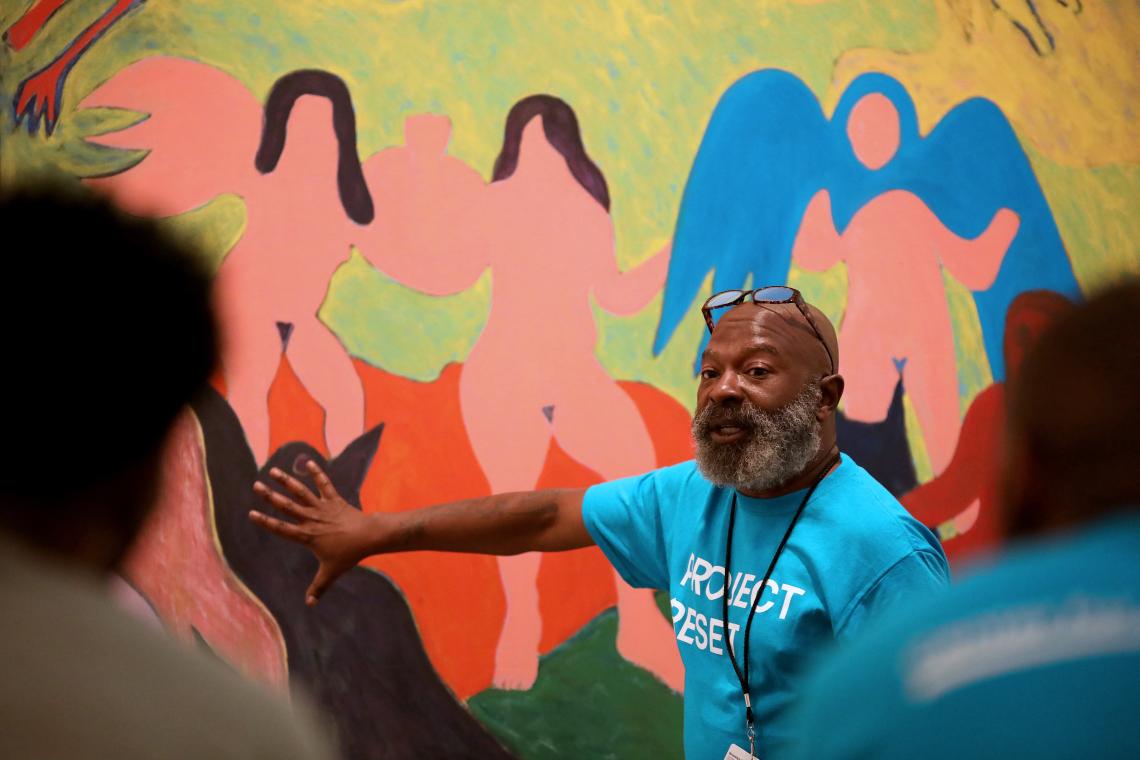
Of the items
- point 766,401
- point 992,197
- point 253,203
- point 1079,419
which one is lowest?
point 1079,419

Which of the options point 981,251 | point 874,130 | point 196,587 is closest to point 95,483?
point 196,587

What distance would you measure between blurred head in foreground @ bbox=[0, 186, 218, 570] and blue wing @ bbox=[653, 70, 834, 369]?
1811 millimetres

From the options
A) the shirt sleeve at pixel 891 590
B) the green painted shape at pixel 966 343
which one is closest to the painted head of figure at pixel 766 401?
the shirt sleeve at pixel 891 590

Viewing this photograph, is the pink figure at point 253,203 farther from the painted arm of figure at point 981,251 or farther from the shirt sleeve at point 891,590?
the painted arm of figure at point 981,251

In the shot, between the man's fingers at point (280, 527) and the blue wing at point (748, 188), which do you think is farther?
the blue wing at point (748, 188)

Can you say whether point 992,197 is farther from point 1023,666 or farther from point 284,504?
point 1023,666

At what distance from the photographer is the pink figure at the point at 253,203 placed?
2.22 m

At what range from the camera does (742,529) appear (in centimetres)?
175

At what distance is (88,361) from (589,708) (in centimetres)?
183

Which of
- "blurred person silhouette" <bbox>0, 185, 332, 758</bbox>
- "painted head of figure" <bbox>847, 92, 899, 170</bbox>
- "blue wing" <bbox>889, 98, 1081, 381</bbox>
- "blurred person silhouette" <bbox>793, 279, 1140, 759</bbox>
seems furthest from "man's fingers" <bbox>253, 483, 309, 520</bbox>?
"blue wing" <bbox>889, 98, 1081, 381</bbox>

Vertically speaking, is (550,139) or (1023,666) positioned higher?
(550,139)

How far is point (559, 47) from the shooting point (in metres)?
2.43

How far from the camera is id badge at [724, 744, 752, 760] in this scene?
1590 millimetres

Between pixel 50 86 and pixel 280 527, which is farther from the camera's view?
pixel 50 86
